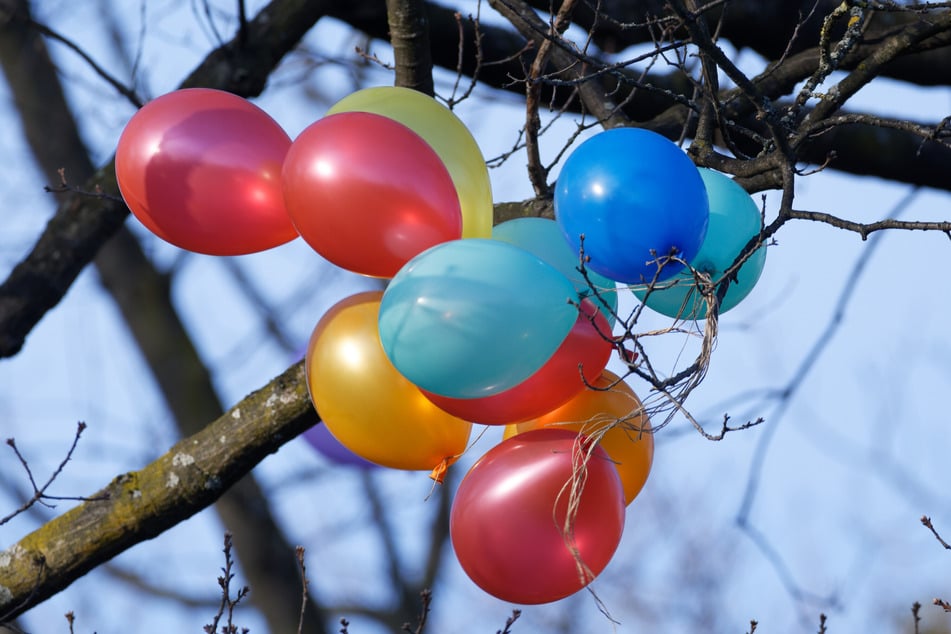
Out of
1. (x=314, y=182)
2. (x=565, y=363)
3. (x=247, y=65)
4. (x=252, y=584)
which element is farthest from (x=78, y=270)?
(x=252, y=584)

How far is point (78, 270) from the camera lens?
2.97 metres

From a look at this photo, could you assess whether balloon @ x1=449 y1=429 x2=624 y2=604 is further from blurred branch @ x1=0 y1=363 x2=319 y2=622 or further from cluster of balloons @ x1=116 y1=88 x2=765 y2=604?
blurred branch @ x1=0 y1=363 x2=319 y2=622

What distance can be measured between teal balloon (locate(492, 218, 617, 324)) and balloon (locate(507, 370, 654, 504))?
137mm

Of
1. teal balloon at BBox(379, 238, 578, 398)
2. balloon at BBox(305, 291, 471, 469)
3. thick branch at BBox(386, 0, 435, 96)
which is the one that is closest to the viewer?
teal balloon at BBox(379, 238, 578, 398)

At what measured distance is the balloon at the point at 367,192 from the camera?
171 centimetres

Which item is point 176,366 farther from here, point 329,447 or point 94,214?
point 329,447

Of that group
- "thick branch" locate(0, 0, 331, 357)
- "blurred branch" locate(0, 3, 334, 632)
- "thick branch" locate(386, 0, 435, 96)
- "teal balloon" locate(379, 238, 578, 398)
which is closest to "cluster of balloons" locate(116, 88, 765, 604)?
"teal balloon" locate(379, 238, 578, 398)

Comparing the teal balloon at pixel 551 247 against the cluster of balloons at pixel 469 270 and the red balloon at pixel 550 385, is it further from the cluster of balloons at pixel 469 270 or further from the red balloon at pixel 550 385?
the red balloon at pixel 550 385

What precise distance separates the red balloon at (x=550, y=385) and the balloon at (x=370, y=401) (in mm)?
71

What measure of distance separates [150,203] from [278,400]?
0.72 metres

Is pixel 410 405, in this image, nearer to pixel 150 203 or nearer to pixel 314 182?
pixel 314 182

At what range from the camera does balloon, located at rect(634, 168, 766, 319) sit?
1817 millimetres

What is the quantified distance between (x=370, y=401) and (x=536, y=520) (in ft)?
1.18

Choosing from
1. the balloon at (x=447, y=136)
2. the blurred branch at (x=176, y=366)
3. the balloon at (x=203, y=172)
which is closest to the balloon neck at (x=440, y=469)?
the balloon at (x=447, y=136)
